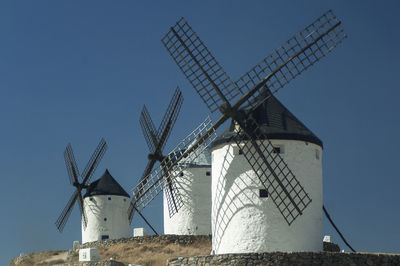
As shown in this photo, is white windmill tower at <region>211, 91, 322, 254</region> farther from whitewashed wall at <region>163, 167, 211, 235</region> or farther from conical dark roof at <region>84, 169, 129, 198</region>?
conical dark roof at <region>84, 169, 129, 198</region>

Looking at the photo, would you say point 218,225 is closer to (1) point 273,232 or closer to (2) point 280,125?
(1) point 273,232

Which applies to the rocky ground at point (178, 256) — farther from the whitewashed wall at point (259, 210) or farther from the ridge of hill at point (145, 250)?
the whitewashed wall at point (259, 210)

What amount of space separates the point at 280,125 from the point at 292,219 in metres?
3.23

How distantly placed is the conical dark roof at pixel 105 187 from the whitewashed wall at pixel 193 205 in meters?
5.81

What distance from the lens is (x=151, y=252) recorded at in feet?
116

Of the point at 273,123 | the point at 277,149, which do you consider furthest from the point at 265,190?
the point at 273,123

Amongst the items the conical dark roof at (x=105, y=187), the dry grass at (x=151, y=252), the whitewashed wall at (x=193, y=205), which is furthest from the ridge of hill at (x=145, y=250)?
the conical dark roof at (x=105, y=187)

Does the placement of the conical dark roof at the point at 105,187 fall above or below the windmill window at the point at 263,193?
above

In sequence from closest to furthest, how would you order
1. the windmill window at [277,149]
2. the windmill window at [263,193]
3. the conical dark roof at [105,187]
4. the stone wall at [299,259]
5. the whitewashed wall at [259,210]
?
the stone wall at [299,259]
the whitewashed wall at [259,210]
the windmill window at [263,193]
the windmill window at [277,149]
the conical dark roof at [105,187]

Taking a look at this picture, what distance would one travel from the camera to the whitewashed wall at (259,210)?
979 inches

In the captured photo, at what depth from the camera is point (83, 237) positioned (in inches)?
1677

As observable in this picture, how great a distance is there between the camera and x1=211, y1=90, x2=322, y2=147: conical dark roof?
83.1 feet

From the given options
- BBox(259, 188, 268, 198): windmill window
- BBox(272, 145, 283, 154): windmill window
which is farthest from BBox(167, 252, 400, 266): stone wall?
BBox(272, 145, 283, 154): windmill window

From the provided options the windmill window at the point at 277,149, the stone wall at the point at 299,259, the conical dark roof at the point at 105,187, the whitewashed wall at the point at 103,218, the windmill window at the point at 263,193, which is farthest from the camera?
the conical dark roof at the point at 105,187
